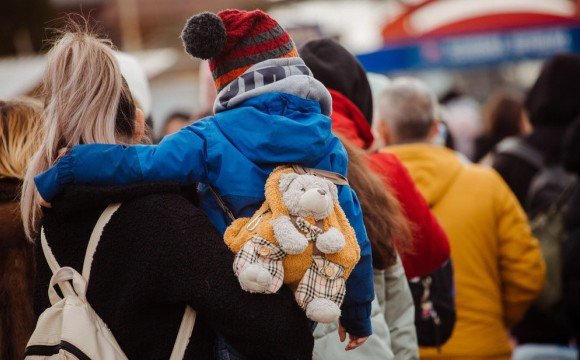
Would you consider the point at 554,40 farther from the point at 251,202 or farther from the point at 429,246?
the point at 251,202

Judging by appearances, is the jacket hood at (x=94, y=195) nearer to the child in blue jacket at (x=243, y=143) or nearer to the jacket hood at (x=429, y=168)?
the child in blue jacket at (x=243, y=143)

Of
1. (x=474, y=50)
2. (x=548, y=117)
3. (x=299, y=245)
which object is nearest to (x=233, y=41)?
(x=299, y=245)

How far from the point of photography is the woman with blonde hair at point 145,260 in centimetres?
222

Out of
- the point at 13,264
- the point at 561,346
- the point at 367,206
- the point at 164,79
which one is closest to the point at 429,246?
the point at 367,206

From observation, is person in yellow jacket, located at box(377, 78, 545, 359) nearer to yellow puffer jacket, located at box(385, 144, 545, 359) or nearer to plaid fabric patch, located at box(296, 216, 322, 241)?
yellow puffer jacket, located at box(385, 144, 545, 359)

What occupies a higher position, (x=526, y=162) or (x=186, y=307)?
(x=186, y=307)

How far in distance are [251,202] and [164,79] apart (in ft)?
44.3

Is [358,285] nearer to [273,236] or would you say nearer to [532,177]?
[273,236]

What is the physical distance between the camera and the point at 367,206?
117 inches

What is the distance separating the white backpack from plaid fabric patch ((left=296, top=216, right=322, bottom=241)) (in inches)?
14.8

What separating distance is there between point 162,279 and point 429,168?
227 cm

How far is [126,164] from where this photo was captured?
2.29 meters

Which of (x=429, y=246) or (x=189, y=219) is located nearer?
(x=189, y=219)

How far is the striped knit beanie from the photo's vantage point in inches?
94.4
